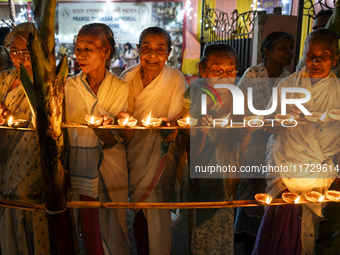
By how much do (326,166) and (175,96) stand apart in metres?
1.09

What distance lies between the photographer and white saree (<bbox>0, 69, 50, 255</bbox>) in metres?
1.75

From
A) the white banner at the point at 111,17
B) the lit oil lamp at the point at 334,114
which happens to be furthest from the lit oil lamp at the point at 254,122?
the white banner at the point at 111,17

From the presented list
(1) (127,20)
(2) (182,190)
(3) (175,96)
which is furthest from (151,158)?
(1) (127,20)

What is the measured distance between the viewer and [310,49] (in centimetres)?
169

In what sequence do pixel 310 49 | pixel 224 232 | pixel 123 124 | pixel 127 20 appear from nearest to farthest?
pixel 123 124
pixel 310 49
pixel 224 232
pixel 127 20

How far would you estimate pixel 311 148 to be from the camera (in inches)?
68.5

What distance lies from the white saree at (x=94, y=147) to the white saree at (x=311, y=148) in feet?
3.62

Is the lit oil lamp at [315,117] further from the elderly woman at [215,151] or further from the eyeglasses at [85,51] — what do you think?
the eyeglasses at [85,51]

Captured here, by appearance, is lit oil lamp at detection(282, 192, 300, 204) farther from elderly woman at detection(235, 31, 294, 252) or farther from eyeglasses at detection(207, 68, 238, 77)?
elderly woman at detection(235, 31, 294, 252)

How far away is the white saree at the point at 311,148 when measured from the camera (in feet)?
5.72

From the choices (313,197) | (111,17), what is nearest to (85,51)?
(313,197)

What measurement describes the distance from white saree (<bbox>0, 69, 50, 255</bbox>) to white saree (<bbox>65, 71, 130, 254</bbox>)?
0.25 m

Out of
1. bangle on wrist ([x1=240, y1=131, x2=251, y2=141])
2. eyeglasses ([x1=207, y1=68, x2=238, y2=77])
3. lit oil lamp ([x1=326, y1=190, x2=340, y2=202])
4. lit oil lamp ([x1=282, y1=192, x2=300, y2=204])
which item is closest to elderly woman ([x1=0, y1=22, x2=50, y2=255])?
eyeglasses ([x1=207, y1=68, x2=238, y2=77])

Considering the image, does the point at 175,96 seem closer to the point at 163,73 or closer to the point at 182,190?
the point at 163,73
